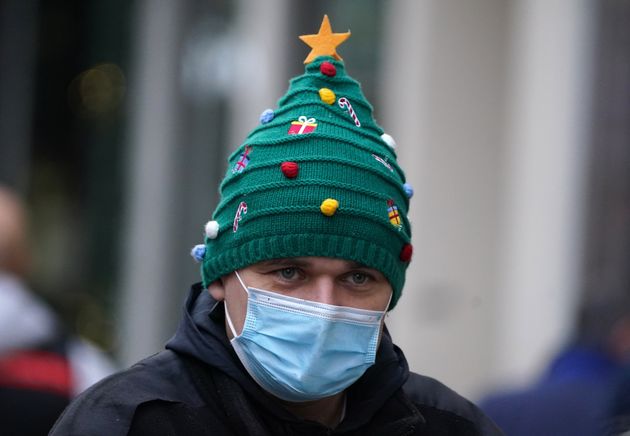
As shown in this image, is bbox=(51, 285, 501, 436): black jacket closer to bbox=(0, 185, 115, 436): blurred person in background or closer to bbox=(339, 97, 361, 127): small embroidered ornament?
bbox=(339, 97, 361, 127): small embroidered ornament

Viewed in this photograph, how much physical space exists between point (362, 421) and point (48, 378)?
1.91 meters

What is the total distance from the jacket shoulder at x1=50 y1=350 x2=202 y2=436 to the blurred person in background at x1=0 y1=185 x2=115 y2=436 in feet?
5.25

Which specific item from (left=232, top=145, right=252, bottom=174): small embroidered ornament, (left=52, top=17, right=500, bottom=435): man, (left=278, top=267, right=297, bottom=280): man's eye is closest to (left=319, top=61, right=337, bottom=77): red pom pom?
(left=52, top=17, right=500, bottom=435): man

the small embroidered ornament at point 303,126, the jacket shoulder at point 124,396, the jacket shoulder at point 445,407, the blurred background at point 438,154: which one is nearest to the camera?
the jacket shoulder at point 124,396

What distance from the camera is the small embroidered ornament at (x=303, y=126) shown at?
2.90 metres

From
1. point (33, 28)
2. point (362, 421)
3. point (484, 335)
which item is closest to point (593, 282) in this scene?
point (484, 335)

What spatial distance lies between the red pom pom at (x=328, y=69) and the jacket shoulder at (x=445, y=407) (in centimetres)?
73

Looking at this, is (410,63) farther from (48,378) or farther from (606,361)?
(48,378)

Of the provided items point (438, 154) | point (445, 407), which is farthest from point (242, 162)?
point (438, 154)

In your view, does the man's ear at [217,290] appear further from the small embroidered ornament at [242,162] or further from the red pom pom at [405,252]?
the red pom pom at [405,252]

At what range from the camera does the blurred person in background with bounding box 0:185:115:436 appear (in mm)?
4285

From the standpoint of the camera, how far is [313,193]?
9.30 feet

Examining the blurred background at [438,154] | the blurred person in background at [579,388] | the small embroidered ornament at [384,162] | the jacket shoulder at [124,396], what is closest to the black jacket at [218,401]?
the jacket shoulder at [124,396]

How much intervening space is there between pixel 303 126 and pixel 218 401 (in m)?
0.63
